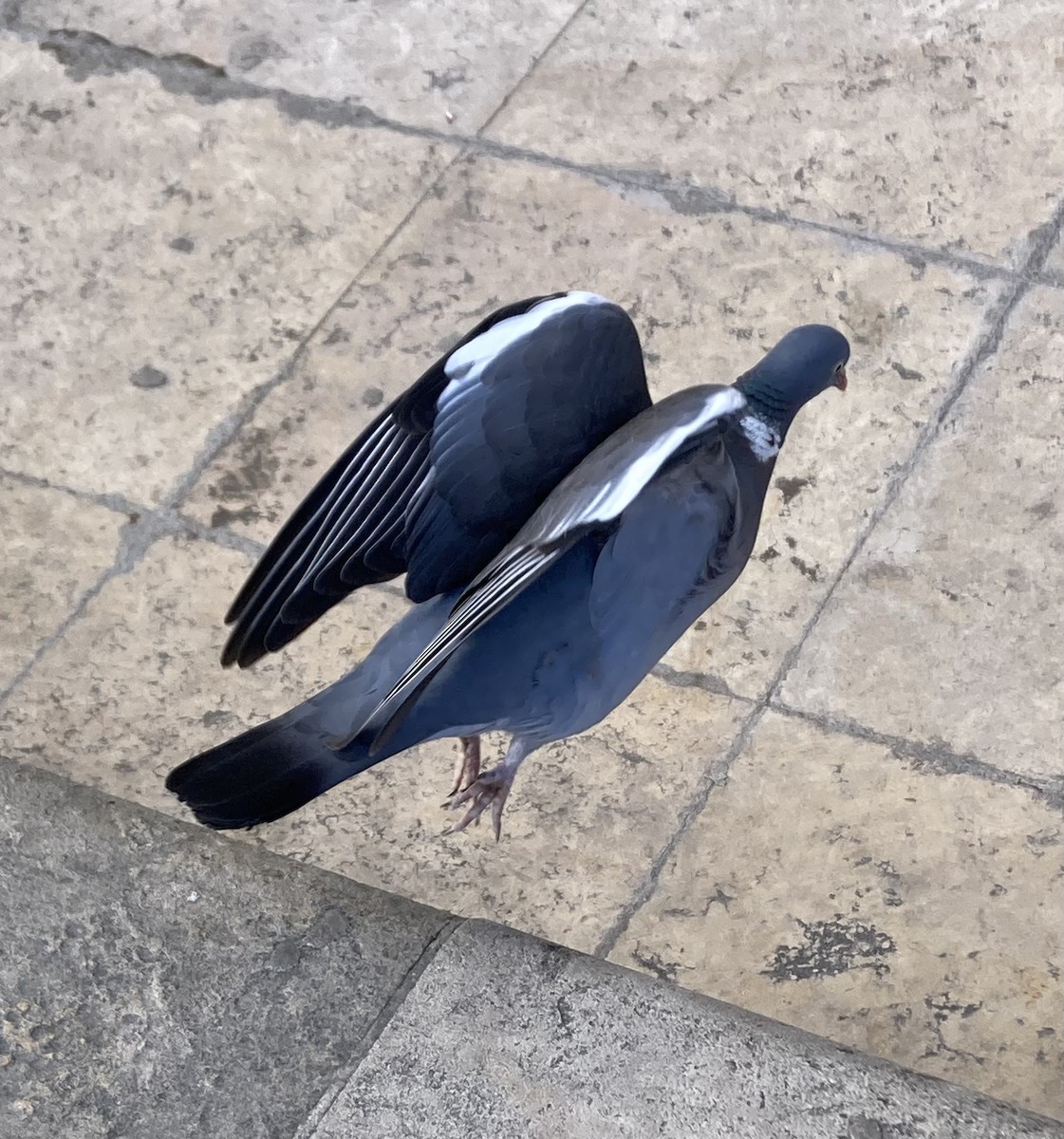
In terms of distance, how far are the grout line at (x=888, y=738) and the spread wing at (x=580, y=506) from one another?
785mm

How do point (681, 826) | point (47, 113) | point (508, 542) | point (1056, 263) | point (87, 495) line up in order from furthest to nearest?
point (47, 113), point (1056, 263), point (87, 495), point (681, 826), point (508, 542)

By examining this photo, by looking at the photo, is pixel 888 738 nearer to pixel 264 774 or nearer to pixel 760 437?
pixel 760 437

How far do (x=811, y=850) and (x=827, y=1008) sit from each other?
29 cm

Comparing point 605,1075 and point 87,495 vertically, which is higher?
point 87,495

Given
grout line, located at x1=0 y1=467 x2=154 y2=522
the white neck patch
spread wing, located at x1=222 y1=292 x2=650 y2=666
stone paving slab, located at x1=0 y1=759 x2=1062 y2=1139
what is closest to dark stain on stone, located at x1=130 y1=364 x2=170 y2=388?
grout line, located at x1=0 y1=467 x2=154 y2=522

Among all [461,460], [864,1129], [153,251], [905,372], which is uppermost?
[461,460]

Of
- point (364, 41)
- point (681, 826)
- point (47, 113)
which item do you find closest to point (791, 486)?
point (681, 826)

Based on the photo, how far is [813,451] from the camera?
10.5ft

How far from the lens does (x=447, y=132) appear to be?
12.7ft

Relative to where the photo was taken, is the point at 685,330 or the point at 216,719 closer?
the point at 216,719

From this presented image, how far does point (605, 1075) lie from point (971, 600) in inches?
48.3

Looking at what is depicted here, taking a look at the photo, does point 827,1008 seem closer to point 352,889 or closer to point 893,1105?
point 893,1105

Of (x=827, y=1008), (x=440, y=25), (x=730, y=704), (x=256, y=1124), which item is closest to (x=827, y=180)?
(x=440, y=25)

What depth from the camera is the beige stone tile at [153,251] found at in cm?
337
